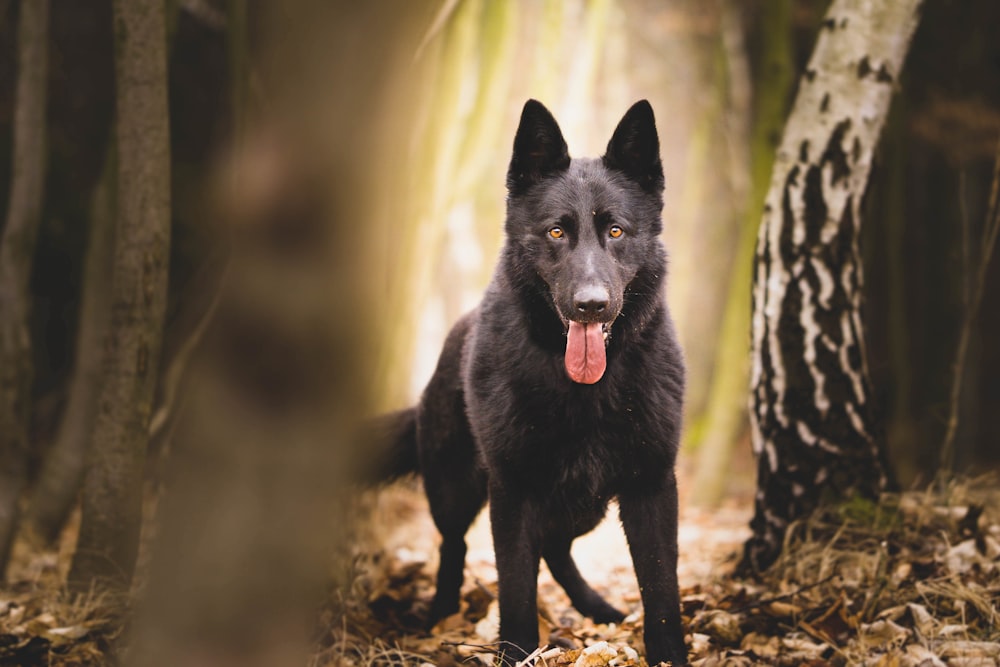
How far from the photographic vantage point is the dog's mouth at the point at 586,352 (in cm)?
288

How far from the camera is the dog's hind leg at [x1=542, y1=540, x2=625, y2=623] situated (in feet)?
12.6

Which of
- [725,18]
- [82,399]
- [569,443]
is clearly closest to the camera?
[569,443]

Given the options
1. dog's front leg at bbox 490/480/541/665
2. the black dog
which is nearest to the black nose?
the black dog

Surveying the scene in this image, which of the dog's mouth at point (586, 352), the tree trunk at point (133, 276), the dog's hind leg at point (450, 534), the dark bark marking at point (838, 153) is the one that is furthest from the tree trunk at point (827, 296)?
the tree trunk at point (133, 276)

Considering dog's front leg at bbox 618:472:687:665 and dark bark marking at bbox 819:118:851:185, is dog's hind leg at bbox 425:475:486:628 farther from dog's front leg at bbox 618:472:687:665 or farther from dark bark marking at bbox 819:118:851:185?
dark bark marking at bbox 819:118:851:185

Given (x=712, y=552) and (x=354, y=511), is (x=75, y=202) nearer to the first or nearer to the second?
(x=354, y=511)

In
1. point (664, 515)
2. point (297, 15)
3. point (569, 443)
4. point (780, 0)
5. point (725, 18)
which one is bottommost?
point (664, 515)

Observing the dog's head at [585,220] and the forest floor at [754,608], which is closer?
the dog's head at [585,220]

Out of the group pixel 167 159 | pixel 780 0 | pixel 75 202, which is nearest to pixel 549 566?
pixel 167 159

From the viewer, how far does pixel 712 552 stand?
4852mm

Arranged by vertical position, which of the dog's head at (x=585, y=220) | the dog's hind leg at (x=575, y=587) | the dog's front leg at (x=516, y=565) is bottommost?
the dog's hind leg at (x=575, y=587)

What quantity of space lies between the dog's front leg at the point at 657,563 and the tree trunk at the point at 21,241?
344cm

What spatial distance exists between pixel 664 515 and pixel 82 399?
Result: 3.89 meters

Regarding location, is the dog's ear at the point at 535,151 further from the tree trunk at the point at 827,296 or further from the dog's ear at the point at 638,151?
the tree trunk at the point at 827,296
